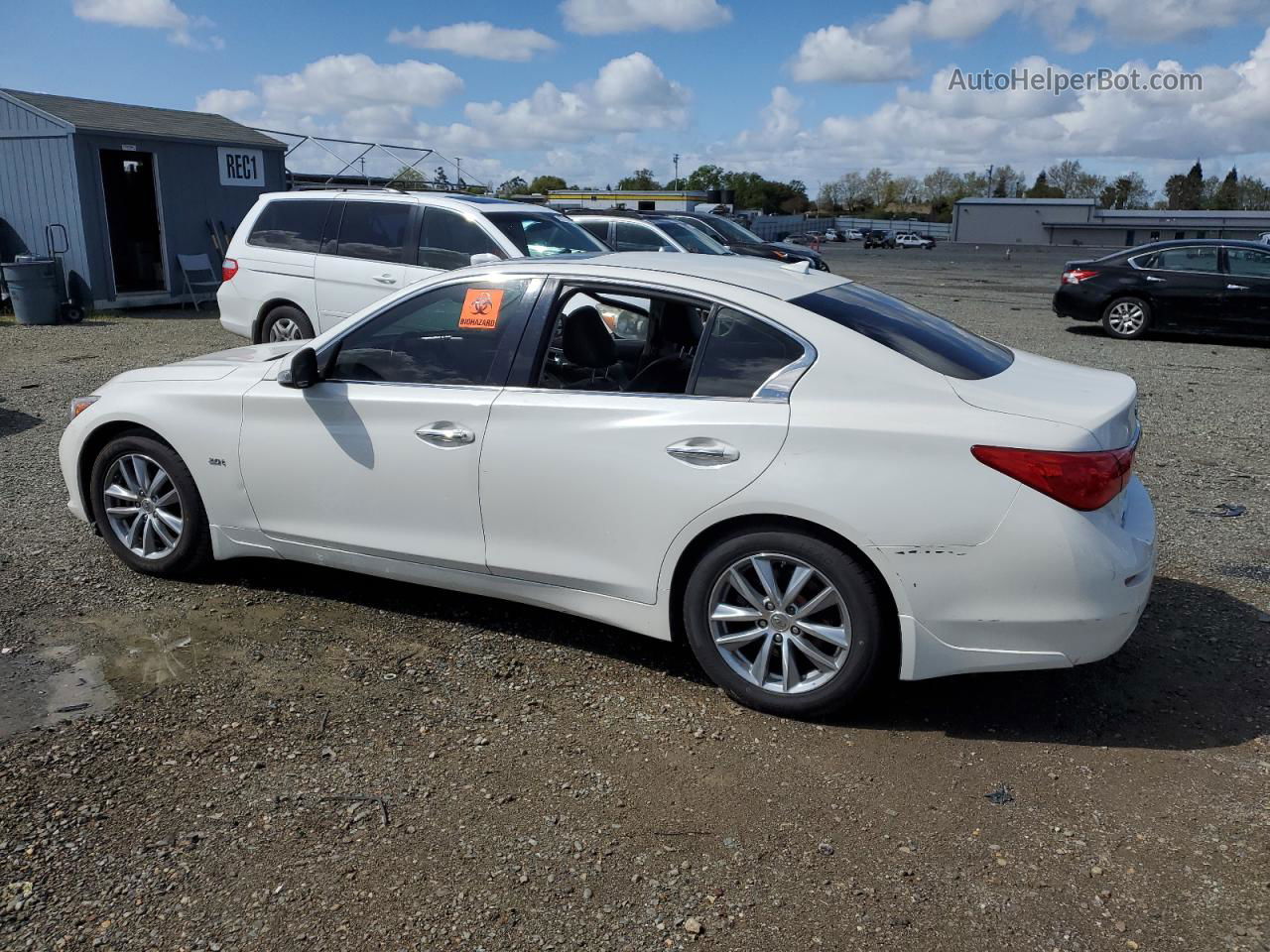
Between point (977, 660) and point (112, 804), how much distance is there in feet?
9.24

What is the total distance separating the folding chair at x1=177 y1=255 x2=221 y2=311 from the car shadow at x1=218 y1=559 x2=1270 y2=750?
46.7 ft

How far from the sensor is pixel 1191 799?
335 centimetres

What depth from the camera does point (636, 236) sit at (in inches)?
633

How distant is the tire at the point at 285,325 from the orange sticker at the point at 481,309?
256 inches

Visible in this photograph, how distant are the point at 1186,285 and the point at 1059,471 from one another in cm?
1326

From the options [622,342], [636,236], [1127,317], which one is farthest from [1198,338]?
[622,342]

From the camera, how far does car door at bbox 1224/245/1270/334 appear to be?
1427 centimetres

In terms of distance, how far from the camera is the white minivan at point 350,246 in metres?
9.72

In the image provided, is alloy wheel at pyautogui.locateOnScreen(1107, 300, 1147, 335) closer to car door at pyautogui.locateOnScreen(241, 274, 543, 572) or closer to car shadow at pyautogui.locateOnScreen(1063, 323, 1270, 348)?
car shadow at pyautogui.locateOnScreen(1063, 323, 1270, 348)

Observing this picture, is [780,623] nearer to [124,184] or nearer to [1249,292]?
[1249,292]

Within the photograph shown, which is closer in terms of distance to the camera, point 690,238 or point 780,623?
point 780,623

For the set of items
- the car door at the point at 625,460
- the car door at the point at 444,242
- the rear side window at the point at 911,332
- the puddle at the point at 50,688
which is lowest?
the puddle at the point at 50,688

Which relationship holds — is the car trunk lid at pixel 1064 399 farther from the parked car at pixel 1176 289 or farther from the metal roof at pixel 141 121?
the metal roof at pixel 141 121

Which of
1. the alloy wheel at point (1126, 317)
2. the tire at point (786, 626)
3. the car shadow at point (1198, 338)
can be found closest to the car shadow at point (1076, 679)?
the tire at point (786, 626)
